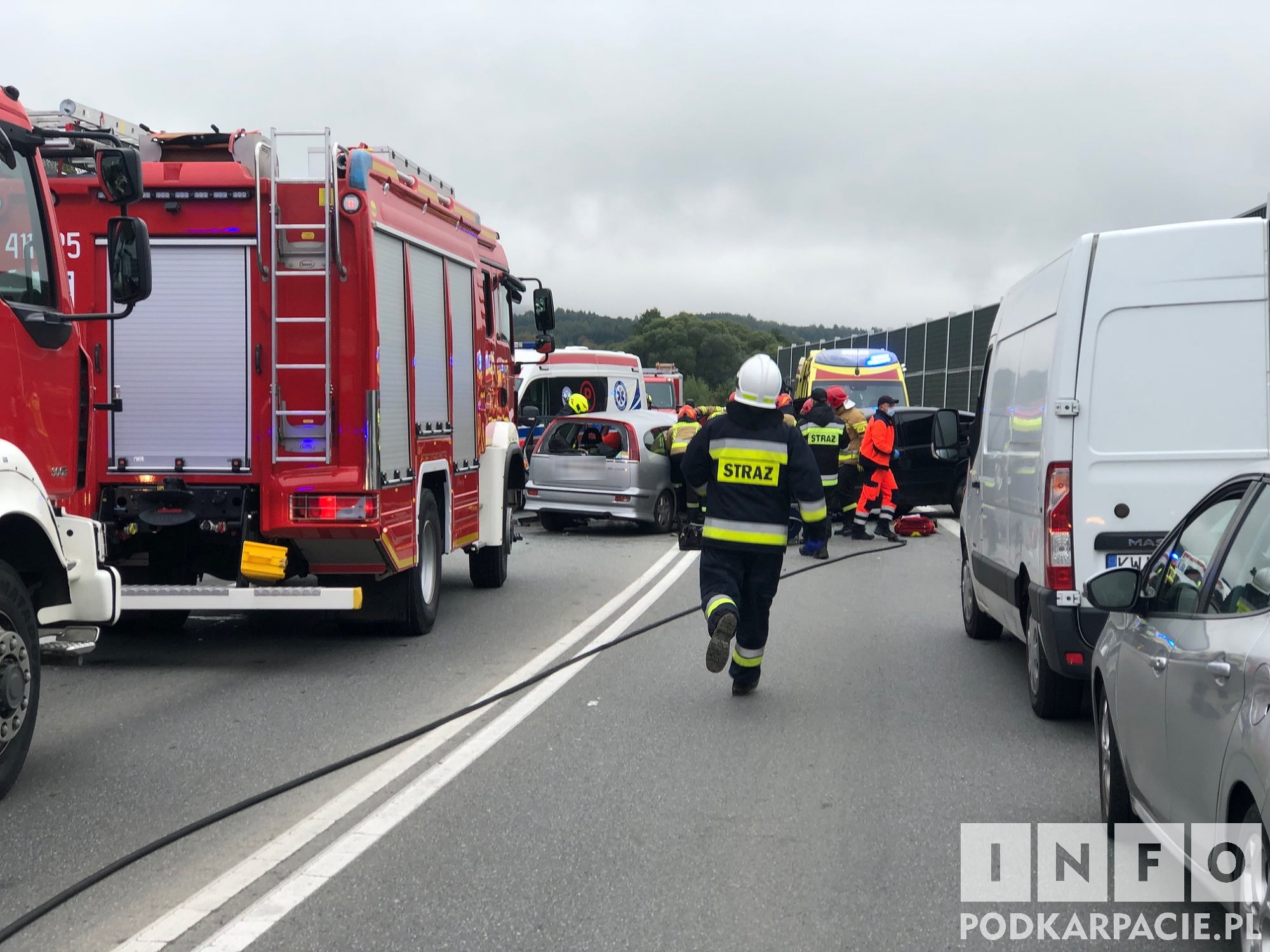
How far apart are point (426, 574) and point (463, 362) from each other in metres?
1.87

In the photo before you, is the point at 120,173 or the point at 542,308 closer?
the point at 120,173

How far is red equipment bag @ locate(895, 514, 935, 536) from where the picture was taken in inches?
784

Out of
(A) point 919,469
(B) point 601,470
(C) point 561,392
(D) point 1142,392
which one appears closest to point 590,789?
(D) point 1142,392

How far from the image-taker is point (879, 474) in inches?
722

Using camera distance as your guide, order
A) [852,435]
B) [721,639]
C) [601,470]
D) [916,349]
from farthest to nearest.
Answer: [916,349]
[852,435]
[601,470]
[721,639]

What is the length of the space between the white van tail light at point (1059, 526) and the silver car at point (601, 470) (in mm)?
11615

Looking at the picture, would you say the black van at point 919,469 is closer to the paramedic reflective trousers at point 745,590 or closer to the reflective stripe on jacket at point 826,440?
the reflective stripe on jacket at point 826,440

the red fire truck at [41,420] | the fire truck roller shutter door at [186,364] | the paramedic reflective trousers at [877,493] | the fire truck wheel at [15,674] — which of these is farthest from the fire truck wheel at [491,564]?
A: the fire truck wheel at [15,674]

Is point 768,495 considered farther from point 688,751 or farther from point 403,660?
point 403,660

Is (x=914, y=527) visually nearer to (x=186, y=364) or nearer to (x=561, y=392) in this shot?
(x=561, y=392)

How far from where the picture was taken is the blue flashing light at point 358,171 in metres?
9.12

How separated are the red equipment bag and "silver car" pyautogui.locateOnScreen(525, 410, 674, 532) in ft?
10.7

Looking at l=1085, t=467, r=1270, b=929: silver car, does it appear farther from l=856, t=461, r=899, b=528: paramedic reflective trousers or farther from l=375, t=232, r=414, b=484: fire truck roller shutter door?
l=856, t=461, r=899, b=528: paramedic reflective trousers

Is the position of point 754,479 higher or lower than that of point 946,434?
lower
